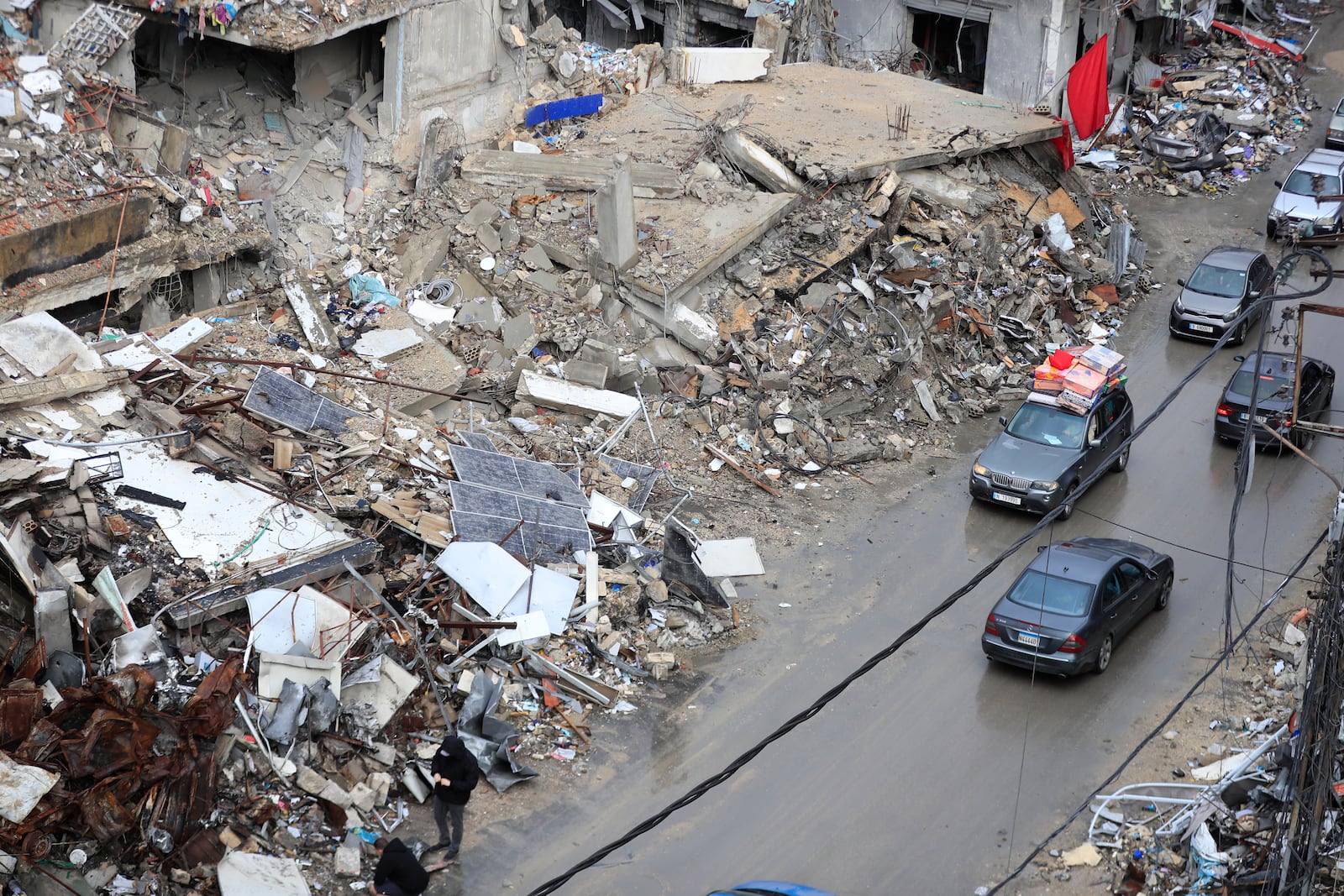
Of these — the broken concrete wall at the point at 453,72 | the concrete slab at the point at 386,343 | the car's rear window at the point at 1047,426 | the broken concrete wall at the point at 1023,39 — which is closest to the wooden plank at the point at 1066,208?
the broken concrete wall at the point at 1023,39

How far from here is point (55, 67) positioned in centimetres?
1994

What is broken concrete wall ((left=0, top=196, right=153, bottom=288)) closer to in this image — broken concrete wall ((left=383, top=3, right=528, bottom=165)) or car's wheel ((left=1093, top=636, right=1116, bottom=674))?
broken concrete wall ((left=383, top=3, right=528, bottom=165))

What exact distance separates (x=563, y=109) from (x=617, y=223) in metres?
5.98

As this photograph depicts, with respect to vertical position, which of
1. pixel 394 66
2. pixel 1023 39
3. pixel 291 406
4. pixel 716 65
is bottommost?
pixel 291 406

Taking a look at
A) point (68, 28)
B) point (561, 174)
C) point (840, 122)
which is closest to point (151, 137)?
point (68, 28)

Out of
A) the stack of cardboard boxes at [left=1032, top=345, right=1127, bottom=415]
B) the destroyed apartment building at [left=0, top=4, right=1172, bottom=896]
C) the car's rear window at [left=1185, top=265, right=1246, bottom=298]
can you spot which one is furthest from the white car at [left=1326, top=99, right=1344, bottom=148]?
the stack of cardboard boxes at [left=1032, top=345, right=1127, bottom=415]

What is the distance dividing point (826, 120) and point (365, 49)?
883 centimetres

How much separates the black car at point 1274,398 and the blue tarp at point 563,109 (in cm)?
1283

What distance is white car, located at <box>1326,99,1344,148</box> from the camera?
2931 cm

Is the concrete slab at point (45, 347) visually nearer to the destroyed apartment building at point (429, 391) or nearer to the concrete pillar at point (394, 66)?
the destroyed apartment building at point (429, 391)

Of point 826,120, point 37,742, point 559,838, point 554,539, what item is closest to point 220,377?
point 554,539

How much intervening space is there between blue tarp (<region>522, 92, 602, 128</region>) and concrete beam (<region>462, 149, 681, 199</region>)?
2320 millimetres

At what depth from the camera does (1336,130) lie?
29.4 metres

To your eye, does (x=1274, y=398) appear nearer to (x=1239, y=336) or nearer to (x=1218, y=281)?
(x=1239, y=336)
